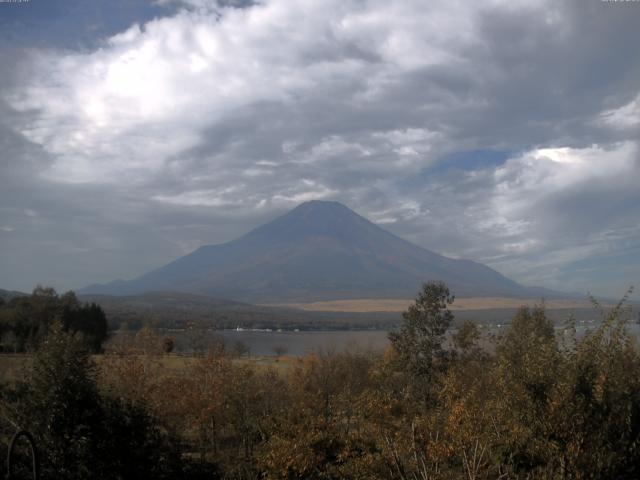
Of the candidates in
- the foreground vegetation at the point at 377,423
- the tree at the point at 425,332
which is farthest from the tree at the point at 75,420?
the tree at the point at 425,332

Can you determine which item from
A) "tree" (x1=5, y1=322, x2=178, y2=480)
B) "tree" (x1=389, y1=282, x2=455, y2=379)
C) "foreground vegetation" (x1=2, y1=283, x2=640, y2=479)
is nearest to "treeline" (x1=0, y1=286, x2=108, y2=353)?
"tree" (x1=389, y1=282, x2=455, y2=379)

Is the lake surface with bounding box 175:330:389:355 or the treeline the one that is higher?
the treeline

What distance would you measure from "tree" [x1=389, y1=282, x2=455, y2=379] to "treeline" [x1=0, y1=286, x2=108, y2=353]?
3539 cm

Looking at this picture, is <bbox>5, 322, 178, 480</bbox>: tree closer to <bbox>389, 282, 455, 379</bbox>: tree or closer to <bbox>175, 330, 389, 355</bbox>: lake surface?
<bbox>389, 282, 455, 379</bbox>: tree

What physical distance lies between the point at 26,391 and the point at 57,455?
1.78 metres

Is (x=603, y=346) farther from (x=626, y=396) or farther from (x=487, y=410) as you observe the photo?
(x=487, y=410)

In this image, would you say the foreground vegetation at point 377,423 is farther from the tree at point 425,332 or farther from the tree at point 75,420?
the tree at point 425,332

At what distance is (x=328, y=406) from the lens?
64.0 ft

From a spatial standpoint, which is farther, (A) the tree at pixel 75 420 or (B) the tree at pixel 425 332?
(B) the tree at pixel 425 332

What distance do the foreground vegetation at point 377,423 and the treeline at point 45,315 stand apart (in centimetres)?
4081

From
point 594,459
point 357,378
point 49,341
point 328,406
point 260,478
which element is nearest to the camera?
point 594,459

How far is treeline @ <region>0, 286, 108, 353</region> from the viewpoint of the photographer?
58.4 metres

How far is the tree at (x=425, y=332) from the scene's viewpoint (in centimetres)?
2734

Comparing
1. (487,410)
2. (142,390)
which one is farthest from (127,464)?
(487,410)
